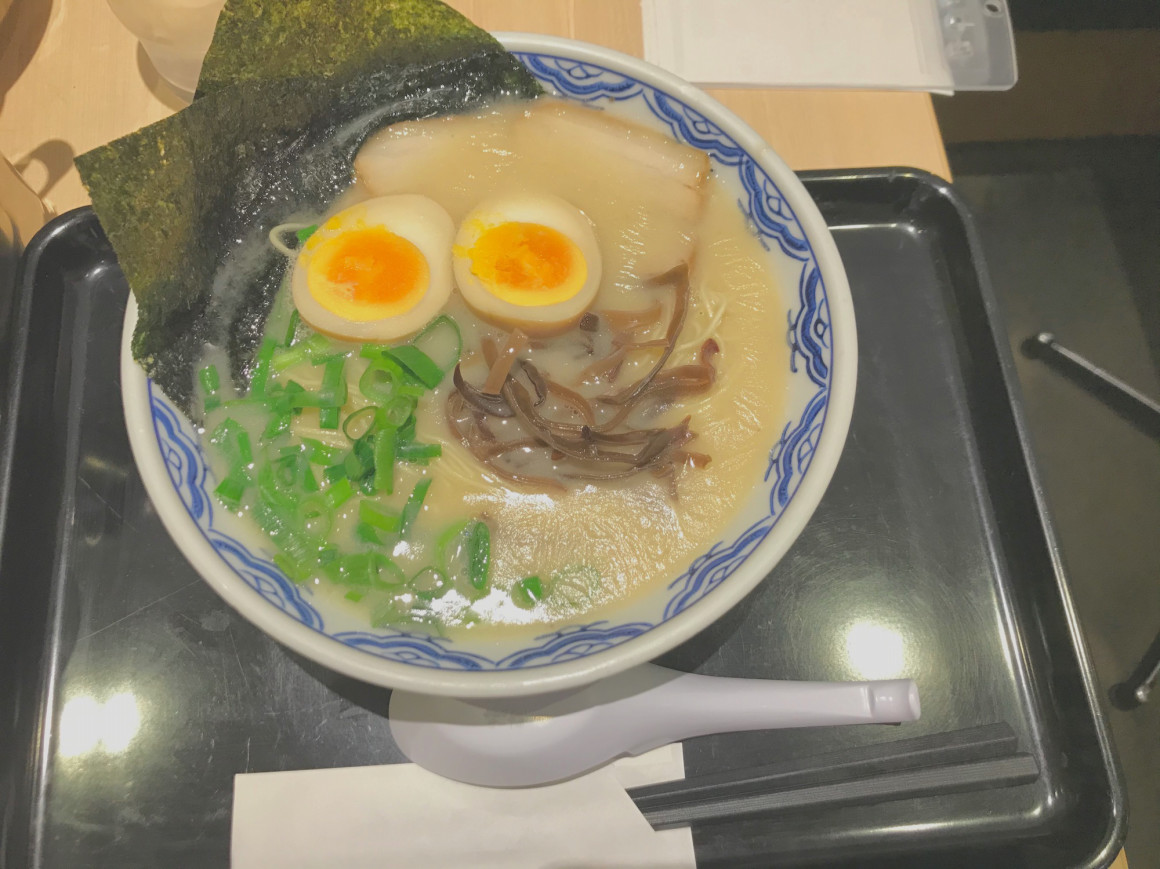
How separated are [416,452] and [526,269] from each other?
35cm

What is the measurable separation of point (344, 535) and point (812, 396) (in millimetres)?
727

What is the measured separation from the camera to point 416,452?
44.1 inches

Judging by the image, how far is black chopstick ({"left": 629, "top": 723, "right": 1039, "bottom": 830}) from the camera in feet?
3.43

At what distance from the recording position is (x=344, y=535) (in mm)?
1094

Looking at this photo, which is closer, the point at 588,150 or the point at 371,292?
the point at 371,292

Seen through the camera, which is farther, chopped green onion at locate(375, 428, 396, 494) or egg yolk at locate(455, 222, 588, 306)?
egg yolk at locate(455, 222, 588, 306)

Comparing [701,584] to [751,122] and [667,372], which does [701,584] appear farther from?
[751,122]

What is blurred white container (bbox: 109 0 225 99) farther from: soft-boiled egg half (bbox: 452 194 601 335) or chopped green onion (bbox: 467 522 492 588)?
chopped green onion (bbox: 467 522 492 588)

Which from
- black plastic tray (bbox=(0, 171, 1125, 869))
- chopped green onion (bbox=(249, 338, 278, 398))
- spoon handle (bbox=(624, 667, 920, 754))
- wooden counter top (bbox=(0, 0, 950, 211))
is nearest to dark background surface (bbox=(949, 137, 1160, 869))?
wooden counter top (bbox=(0, 0, 950, 211))

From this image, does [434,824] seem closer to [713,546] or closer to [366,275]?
[713,546]

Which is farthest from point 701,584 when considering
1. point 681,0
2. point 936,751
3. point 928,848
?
point 681,0

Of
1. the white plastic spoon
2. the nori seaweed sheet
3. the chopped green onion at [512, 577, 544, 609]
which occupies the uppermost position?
the nori seaweed sheet

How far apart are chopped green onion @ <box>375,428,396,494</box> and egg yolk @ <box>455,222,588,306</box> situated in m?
0.30

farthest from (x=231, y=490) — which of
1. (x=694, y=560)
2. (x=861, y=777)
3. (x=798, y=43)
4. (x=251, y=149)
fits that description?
(x=798, y=43)
